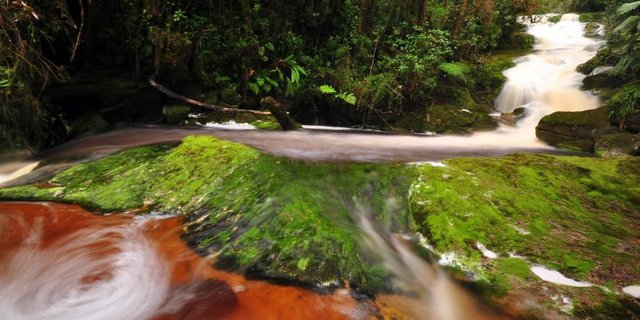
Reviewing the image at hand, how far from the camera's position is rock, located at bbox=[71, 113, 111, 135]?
6.79 m

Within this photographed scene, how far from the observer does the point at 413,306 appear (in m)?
2.34

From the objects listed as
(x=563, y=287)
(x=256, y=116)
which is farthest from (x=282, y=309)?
(x=256, y=116)

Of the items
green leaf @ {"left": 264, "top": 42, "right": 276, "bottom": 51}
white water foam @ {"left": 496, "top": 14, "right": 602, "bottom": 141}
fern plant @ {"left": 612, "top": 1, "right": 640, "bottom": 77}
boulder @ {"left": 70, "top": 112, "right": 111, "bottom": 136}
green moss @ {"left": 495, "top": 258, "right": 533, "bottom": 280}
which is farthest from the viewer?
white water foam @ {"left": 496, "top": 14, "right": 602, "bottom": 141}

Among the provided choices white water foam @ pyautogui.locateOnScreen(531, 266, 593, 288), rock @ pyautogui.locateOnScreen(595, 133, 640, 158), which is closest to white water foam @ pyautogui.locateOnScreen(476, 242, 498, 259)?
white water foam @ pyautogui.locateOnScreen(531, 266, 593, 288)

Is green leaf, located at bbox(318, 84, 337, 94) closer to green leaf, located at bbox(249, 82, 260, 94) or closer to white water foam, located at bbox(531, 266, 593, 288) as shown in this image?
green leaf, located at bbox(249, 82, 260, 94)

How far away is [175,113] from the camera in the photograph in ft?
26.6

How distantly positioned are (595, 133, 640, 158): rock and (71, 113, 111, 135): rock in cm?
1021

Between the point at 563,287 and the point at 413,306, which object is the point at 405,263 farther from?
the point at 563,287

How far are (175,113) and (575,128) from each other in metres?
9.40

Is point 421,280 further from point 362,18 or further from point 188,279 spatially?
point 362,18

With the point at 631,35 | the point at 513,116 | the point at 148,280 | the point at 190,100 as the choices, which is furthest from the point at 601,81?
the point at 148,280

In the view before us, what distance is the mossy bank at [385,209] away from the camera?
252 cm

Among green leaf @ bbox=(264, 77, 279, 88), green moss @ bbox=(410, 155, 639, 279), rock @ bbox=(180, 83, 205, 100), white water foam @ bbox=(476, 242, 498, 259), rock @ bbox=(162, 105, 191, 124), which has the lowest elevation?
white water foam @ bbox=(476, 242, 498, 259)

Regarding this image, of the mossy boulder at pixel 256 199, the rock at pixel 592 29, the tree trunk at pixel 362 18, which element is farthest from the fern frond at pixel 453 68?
the rock at pixel 592 29
